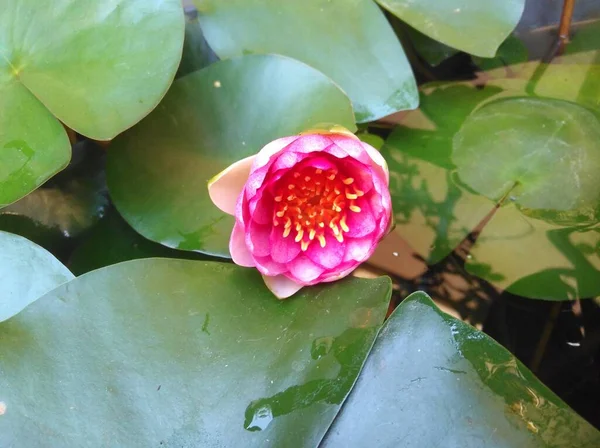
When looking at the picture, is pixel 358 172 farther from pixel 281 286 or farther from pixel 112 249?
Answer: pixel 112 249

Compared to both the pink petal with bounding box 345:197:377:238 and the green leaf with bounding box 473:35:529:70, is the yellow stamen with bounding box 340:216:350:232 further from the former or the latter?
the green leaf with bounding box 473:35:529:70

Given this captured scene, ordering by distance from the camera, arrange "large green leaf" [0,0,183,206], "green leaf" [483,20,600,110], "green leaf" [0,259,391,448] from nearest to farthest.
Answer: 1. "green leaf" [0,259,391,448]
2. "large green leaf" [0,0,183,206]
3. "green leaf" [483,20,600,110]

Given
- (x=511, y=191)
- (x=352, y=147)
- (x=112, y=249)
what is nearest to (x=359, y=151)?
(x=352, y=147)

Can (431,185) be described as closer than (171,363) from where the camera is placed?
No

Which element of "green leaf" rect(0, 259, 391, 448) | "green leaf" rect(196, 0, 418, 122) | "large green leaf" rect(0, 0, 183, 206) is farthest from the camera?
"green leaf" rect(196, 0, 418, 122)

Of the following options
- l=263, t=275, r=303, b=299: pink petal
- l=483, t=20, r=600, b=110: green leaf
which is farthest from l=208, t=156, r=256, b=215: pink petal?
l=483, t=20, r=600, b=110: green leaf

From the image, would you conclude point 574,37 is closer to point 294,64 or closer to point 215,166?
point 294,64
